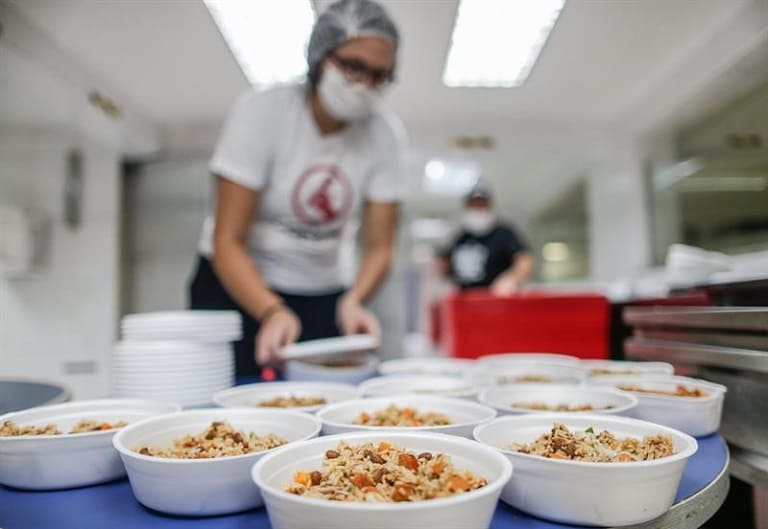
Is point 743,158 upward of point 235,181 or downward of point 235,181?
upward

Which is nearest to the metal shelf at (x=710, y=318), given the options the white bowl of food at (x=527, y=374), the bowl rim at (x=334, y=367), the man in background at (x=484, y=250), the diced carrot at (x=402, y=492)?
the white bowl of food at (x=527, y=374)

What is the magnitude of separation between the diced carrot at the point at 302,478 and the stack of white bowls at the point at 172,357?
676 millimetres

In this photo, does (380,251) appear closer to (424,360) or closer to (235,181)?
(424,360)

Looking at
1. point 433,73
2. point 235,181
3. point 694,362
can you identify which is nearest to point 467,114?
point 433,73

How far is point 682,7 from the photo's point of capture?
2.57 feet

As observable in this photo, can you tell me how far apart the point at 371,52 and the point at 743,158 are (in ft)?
5.31

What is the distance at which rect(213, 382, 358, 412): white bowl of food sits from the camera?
3.51ft

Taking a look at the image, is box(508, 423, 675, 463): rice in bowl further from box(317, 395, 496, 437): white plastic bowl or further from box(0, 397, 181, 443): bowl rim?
box(0, 397, 181, 443): bowl rim

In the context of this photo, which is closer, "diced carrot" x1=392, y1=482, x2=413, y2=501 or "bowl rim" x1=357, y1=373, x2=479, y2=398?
"diced carrot" x1=392, y1=482, x2=413, y2=501

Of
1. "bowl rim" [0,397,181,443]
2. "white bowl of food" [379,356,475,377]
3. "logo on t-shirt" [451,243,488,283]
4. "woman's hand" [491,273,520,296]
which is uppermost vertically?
"logo on t-shirt" [451,243,488,283]

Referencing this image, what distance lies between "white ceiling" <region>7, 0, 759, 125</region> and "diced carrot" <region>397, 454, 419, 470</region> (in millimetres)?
765

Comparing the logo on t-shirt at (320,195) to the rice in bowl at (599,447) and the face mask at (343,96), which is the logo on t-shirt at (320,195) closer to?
the face mask at (343,96)

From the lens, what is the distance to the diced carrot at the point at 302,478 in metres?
0.57

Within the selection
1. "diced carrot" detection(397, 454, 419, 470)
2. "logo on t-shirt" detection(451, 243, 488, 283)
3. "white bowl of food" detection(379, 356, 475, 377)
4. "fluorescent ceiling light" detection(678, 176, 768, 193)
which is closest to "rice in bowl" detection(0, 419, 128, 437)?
"diced carrot" detection(397, 454, 419, 470)
